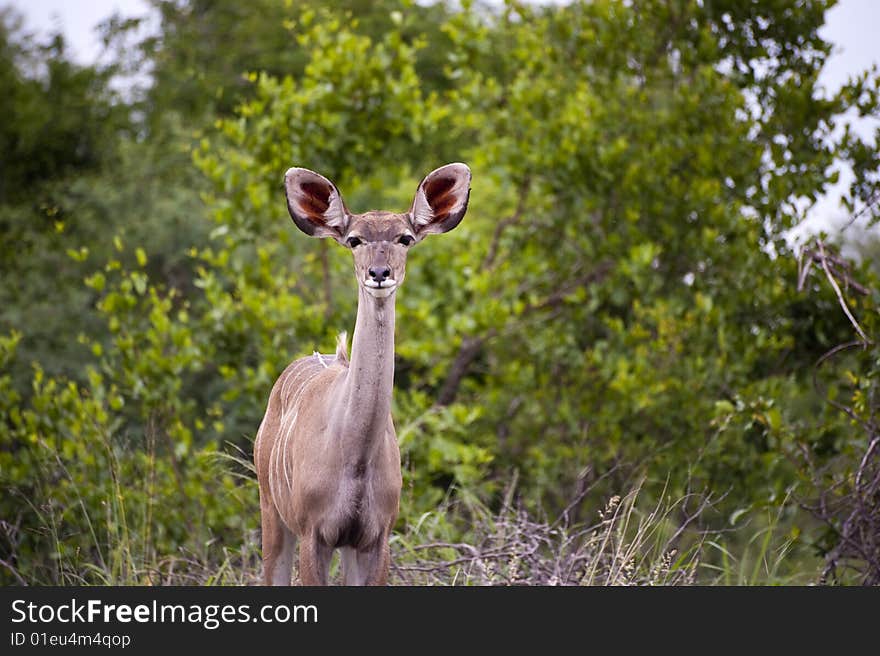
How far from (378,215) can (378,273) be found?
0.35m

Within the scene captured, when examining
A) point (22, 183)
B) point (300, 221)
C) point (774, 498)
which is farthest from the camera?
point (22, 183)

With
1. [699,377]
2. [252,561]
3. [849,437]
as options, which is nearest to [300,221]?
[252,561]

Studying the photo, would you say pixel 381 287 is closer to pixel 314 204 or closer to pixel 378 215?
pixel 378 215

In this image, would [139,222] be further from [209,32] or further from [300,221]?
[300,221]

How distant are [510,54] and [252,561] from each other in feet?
17.1

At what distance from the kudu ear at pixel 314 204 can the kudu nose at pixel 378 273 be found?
0.39 m

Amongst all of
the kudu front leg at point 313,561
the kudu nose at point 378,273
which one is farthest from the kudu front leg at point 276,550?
the kudu nose at point 378,273

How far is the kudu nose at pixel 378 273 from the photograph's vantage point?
4.44 metres

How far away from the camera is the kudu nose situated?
444 centimetres

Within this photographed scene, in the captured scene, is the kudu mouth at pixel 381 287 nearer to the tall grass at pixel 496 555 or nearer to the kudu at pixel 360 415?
the kudu at pixel 360 415

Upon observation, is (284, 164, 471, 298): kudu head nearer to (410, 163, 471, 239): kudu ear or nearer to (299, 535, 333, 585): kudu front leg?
(410, 163, 471, 239): kudu ear

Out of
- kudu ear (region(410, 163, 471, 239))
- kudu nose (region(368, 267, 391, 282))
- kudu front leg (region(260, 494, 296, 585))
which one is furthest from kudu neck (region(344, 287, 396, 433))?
kudu front leg (region(260, 494, 296, 585))

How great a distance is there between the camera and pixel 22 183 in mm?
18094

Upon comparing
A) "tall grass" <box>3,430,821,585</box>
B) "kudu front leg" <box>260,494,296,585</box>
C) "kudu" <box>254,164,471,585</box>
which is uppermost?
"kudu" <box>254,164,471,585</box>
